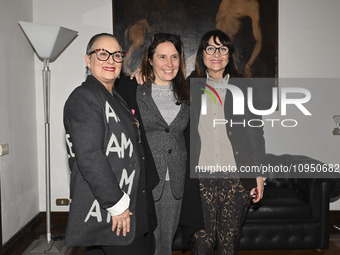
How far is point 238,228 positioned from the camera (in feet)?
6.51

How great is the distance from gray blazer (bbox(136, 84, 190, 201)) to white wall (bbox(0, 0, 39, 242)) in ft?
5.75

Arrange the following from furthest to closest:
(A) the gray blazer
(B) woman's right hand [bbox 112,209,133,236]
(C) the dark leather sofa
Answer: (C) the dark leather sofa → (A) the gray blazer → (B) woman's right hand [bbox 112,209,133,236]

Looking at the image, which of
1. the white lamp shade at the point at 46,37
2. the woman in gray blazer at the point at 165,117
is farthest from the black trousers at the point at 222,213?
the white lamp shade at the point at 46,37

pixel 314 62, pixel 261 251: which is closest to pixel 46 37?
pixel 261 251

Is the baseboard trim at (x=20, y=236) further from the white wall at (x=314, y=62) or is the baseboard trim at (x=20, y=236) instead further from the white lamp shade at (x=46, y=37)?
the white wall at (x=314, y=62)

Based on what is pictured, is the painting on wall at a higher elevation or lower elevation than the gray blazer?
higher

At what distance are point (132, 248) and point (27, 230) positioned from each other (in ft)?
7.94

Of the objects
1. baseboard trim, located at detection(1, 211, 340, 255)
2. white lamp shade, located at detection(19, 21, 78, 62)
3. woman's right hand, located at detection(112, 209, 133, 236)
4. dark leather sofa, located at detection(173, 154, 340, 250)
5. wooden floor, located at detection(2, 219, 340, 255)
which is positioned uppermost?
white lamp shade, located at detection(19, 21, 78, 62)

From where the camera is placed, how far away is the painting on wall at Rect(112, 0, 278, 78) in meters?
3.89

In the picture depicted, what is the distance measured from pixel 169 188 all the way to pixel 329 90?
2959 mm

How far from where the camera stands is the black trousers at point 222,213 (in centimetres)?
192

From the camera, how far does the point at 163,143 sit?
1.84 m

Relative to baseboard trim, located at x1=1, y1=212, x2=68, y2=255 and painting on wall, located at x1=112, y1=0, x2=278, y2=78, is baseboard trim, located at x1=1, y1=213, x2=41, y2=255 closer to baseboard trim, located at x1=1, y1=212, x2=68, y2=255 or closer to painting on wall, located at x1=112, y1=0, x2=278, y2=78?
baseboard trim, located at x1=1, y1=212, x2=68, y2=255

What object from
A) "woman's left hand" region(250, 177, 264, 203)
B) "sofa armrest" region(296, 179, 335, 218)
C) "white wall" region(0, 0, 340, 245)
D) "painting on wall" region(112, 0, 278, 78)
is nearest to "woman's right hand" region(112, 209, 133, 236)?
"woman's left hand" region(250, 177, 264, 203)
